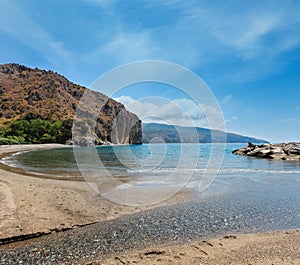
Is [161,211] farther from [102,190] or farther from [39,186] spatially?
[39,186]

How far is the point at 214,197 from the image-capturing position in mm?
14617

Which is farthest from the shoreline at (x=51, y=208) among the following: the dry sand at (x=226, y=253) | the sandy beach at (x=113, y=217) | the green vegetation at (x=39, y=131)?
the green vegetation at (x=39, y=131)

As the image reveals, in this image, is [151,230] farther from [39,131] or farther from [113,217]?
[39,131]

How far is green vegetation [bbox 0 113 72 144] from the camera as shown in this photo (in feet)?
367

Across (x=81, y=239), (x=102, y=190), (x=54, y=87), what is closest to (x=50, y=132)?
(x=54, y=87)

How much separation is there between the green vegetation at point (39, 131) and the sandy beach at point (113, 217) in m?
109

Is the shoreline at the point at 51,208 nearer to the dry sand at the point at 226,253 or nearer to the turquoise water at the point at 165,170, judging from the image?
the dry sand at the point at 226,253

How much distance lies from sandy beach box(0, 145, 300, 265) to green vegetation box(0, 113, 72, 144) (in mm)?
109289

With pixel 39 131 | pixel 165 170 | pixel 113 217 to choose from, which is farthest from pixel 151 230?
pixel 39 131

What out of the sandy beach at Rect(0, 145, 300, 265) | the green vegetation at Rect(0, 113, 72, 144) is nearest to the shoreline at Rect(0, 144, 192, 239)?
the sandy beach at Rect(0, 145, 300, 265)

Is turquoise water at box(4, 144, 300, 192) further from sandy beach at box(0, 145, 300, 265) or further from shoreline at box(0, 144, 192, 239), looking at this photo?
sandy beach at box(0, 145, 300, 265)

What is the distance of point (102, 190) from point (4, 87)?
21990cm

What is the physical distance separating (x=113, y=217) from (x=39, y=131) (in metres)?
125

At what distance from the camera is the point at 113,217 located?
10219mm
